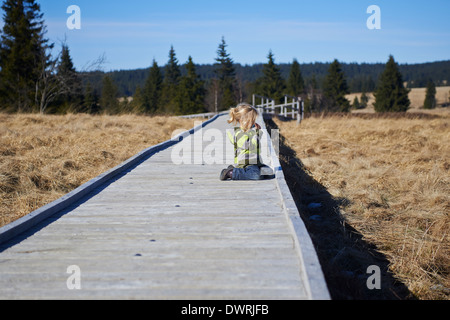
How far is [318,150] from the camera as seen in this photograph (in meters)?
12.6

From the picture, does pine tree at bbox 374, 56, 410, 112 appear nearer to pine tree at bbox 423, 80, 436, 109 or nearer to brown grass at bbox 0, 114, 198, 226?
pine tree at bbox 423, 80, 436, 109

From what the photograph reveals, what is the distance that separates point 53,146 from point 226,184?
6.52m

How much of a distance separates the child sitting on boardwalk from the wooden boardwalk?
0.72m

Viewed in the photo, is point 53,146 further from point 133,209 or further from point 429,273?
point 429,273

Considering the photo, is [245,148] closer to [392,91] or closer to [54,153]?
[54,153]

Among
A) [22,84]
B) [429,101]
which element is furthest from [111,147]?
[429,101]

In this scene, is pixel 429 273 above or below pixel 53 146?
below

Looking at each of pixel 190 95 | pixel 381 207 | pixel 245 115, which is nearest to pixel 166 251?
pixel 245 115

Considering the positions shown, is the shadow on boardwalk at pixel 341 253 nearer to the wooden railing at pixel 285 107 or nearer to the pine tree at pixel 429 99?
the wooden railing at pixel 285 107

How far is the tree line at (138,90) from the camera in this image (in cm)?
2523

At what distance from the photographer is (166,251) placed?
3145 millimetres

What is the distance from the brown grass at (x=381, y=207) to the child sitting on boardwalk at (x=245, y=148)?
114 cm

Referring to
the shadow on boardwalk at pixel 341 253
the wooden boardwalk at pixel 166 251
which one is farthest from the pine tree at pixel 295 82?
the wooden boardwalk at pixel 166 251

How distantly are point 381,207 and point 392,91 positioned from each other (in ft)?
155
